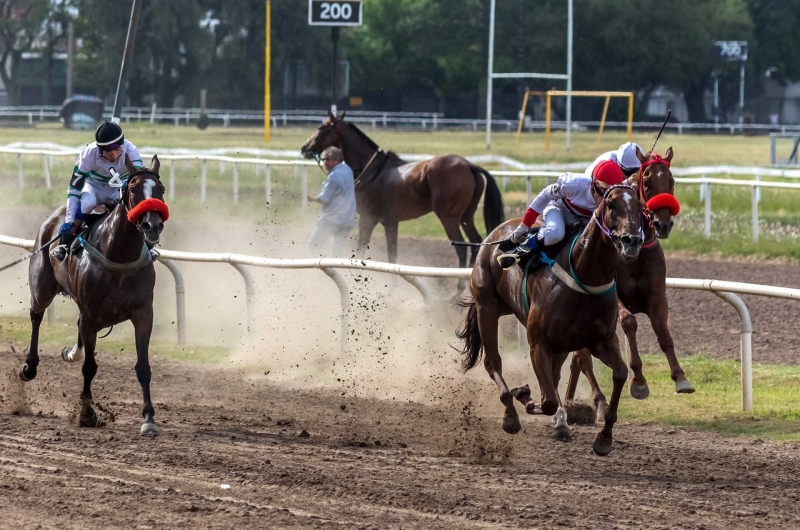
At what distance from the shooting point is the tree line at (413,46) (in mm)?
52812

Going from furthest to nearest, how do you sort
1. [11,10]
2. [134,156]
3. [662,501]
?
[11,10] → [134,156] → [662,501]

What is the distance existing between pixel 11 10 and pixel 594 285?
49.1 metres

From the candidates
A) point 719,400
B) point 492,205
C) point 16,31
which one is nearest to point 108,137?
point 719,400

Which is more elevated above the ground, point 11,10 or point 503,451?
point 11,10

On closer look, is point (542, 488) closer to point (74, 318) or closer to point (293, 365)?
point (293, 365)

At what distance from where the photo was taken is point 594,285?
6.42 metres

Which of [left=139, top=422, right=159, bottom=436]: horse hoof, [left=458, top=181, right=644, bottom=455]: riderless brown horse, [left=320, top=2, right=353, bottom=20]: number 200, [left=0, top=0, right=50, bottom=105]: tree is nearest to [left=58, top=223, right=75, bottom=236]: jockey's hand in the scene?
[left=139, top=422, right=159, bottom=436]: horse hoof

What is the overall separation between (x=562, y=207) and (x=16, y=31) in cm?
5049

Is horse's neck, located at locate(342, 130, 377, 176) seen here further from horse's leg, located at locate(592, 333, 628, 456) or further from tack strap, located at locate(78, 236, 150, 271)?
horse's leg, located at locate(592, 333, 628, 456)

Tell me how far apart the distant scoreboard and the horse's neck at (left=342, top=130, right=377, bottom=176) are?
19.0 ft

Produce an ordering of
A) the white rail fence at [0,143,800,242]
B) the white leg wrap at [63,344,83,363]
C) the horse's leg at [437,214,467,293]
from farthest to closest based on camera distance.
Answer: the white rail fence at [0,143,800,242], the horse's leg at [437,214,467,293], the white leg wrap at [63,344,83,363]

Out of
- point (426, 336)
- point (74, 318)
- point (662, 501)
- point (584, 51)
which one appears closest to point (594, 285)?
point (662, 501)

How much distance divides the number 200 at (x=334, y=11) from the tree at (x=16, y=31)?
108ft

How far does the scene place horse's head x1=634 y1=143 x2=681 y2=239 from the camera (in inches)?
265
